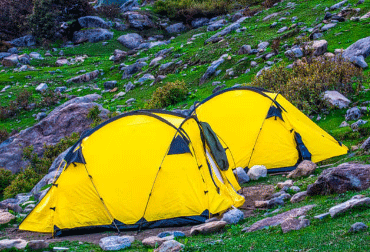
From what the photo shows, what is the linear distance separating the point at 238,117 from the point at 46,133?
1187cm

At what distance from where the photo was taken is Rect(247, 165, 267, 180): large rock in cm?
1155

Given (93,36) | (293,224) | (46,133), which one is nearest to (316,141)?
(293,224)

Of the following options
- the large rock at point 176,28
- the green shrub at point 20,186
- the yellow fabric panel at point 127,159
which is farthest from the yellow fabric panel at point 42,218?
the large rock at point 176,28

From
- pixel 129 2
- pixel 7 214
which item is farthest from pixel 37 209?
pixel 129 2

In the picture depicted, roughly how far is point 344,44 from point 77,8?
33858 mm

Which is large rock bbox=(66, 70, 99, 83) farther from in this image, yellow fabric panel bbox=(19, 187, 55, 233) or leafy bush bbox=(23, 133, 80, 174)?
yellow fabric panel bbox=(19, 187, 55, 233)

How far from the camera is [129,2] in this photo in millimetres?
54438

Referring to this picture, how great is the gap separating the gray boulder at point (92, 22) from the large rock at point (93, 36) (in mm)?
1222

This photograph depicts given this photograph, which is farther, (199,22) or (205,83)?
(199,22)

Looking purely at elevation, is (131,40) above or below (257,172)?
below

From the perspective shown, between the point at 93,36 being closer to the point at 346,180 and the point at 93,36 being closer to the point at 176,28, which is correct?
the point at 176,28

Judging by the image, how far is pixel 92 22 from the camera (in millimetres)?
44188

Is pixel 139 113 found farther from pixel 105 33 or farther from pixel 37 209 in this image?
pixel 105 33

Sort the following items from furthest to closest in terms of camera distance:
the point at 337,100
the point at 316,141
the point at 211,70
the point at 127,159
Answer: the point at 211,70, the point at 337,100, the point at 316,141, the point at 127,159
